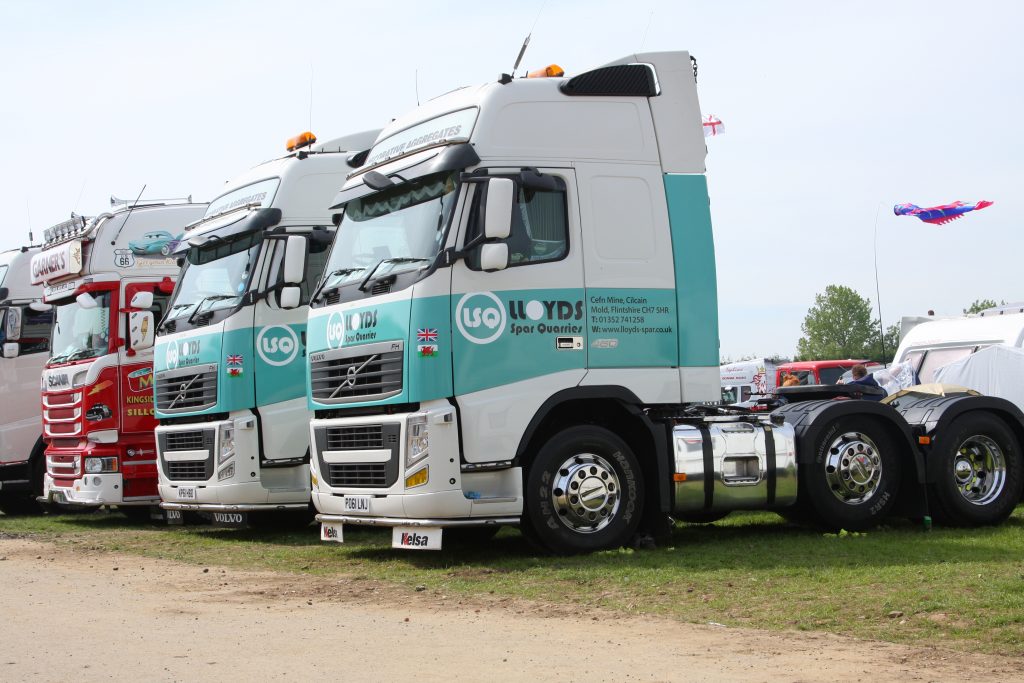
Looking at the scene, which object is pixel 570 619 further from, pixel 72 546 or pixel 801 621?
pixel 72 546

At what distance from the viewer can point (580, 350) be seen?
425 inches

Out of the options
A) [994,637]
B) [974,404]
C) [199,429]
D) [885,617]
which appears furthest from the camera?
[199,429]

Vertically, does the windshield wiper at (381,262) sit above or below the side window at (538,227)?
below

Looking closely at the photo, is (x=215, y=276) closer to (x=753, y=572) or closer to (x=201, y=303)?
(x=201, y=303)

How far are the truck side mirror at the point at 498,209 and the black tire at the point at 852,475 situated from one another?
11.9ft

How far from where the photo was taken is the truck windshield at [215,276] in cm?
1362

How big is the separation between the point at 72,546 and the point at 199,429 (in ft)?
6.33

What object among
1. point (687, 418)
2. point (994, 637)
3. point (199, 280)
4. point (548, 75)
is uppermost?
point (548, 75)

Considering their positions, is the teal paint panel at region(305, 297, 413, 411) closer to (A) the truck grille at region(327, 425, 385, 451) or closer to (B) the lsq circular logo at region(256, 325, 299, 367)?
(A) the truck grille at region(327, 425, 385, 451)

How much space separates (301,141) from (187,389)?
2951mm

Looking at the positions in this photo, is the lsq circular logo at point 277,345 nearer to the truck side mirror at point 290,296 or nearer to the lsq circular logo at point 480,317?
the truck side mirror at point 290,296

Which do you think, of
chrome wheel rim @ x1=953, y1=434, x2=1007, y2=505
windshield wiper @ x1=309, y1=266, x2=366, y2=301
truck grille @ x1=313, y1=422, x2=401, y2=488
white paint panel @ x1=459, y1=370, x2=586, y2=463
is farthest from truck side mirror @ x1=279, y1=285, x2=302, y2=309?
chrome wheel rim @ x1=953, y1=434, x2=1007, y2=505

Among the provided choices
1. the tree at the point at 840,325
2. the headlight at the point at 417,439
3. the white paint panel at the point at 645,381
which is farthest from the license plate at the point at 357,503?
the tree at the point at 840,325

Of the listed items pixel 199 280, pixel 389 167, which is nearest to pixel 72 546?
pixel 199 280
